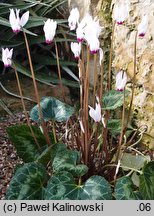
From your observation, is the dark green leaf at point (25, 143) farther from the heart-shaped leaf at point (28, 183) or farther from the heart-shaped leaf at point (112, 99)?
the heart-shaped leaf at point (112, 99)

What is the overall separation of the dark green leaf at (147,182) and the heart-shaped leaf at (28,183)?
35 centimetres

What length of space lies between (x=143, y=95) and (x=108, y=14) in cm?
47

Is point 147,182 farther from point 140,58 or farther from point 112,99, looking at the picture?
point 140,58

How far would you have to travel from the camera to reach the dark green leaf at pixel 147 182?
6.26 ft

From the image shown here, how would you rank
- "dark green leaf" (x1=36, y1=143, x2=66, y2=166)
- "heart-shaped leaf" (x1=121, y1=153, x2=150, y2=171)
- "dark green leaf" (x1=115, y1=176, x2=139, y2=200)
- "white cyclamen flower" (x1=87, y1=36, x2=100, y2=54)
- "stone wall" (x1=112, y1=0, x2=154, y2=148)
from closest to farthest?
"white cyclamen flower" (x1=87, y1=36, x2=100, y2=54) < "dark green leaf" (x1=115, y1=176, x2=139, y2=200) < "dark green leaf" (x1=36, y1=143, x2=66, y2=166) < "heart-shaped leaf" (x1=121, y1=153, x2=150, y2=171) < "stone wall" (x1=112, y1=0, x2=154, y2=148)

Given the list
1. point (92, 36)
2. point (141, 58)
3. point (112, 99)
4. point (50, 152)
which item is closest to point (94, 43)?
point (92, 36)

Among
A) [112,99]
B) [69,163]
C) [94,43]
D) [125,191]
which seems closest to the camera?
[94,43]

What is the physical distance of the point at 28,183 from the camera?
194 centimetres

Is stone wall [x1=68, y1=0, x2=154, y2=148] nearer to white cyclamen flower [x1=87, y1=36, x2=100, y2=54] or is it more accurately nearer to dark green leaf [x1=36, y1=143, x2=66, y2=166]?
dark green leaf [x1=36, y1=143, x2=66, y2=166]

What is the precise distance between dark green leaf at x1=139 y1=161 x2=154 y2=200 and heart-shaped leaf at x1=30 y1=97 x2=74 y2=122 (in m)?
0.38

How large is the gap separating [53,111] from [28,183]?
1.10ft

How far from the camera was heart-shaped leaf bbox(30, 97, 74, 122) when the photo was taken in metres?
2.12

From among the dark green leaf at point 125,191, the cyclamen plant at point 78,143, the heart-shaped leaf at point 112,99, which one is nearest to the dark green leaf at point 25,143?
the cyclamen plant at point 78,143

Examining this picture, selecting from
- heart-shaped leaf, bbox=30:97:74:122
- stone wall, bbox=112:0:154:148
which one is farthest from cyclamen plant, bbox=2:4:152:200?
stone wall, bbox=112:0:154:148
